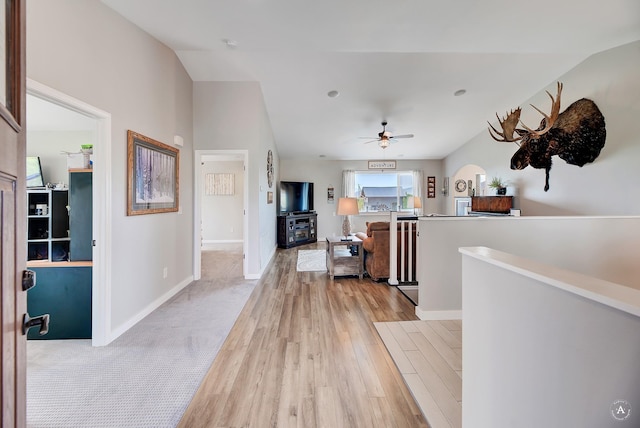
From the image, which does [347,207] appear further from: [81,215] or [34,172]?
[34,172]

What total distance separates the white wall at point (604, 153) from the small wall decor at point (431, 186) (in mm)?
3456

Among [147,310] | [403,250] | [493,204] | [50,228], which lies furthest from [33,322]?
[493,204]

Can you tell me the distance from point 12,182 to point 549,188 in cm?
619

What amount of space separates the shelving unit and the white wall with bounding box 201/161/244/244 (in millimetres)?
4907

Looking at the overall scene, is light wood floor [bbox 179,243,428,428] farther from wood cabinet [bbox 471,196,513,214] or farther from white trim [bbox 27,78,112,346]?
wood cabinet [bbox 471,196,513,214]

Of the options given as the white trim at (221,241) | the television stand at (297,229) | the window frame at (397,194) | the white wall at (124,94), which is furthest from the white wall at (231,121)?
A: the window frame at (397,194)

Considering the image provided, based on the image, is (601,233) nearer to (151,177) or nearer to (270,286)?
(270,286)

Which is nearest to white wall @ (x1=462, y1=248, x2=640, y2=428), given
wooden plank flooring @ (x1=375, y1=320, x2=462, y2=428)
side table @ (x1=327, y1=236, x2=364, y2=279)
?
wooden plank flooring @ (x1=375, y1=320, x2=462, y2=428)

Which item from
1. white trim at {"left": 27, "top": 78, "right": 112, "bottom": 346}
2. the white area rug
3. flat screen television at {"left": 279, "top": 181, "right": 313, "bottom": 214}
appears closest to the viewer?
white trim at {"left": 27, "top": 78, "right": 112, "bottom": 346}

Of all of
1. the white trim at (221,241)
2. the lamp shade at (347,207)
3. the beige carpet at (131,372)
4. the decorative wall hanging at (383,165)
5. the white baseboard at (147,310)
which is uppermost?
the decorative wall hanging at (383,165)

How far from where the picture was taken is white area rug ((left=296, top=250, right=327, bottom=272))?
4.73 m

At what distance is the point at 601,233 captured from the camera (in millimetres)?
2768

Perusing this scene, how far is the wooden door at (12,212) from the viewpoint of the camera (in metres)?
0.70

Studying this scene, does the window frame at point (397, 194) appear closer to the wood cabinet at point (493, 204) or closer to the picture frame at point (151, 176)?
the wood cabinet at point (493, 204)
